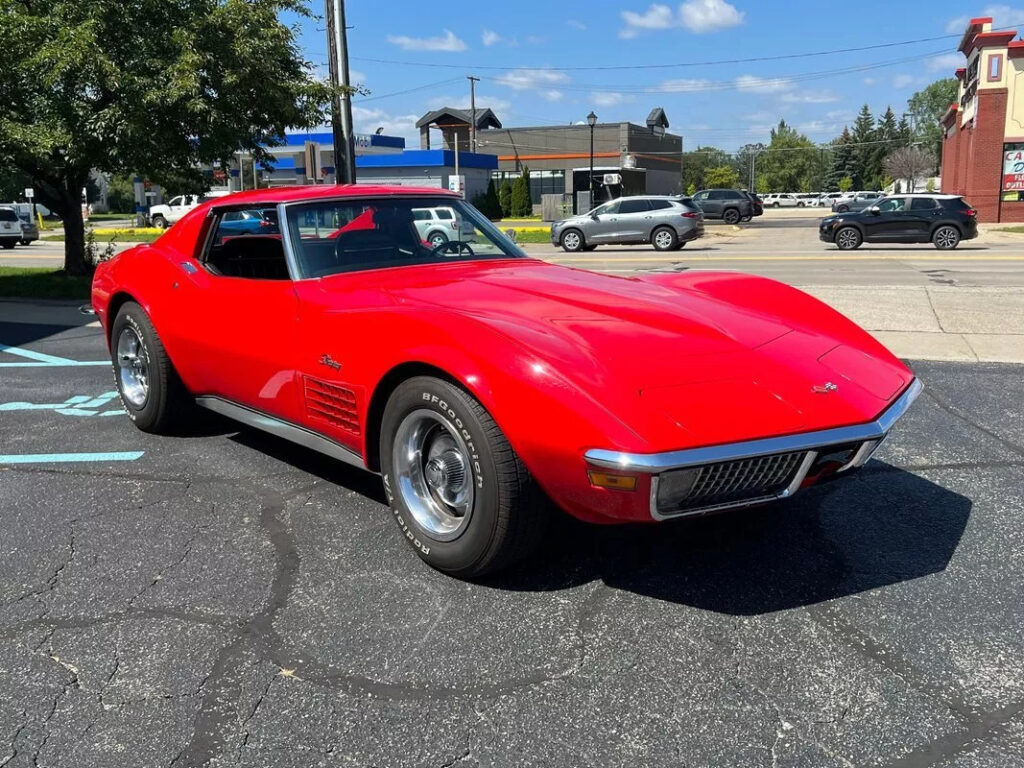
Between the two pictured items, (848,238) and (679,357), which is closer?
(679,357)

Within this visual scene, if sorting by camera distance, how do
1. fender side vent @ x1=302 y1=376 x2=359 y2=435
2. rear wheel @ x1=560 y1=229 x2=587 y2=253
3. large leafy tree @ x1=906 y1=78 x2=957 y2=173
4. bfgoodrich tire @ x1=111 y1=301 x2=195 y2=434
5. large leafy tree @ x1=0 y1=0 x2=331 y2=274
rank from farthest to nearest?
1. large leafy tree @ x1=906 y1=78 x2=957 y2=173
2. rear wheel @ x1=560 y1=229 x2=587 y2=253
3. large leafy tree @ x1=0 y1=0 x2=331 y2=274
4. bfgoodrich tire @ x1=111 y1=301 x2=195 y2=434
5. fender side vent @ x1=302 y1=376 x2=359 y2=435

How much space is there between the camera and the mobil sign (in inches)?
1312

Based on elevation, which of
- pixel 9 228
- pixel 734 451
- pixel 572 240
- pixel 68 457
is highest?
pixel 9 228

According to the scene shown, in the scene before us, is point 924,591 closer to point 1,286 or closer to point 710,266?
point 1,286

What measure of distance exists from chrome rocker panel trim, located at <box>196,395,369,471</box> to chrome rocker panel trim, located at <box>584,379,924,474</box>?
4.38ft

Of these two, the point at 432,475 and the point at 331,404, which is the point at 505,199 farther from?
the point at 432,475

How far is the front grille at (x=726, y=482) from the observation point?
2.69 m

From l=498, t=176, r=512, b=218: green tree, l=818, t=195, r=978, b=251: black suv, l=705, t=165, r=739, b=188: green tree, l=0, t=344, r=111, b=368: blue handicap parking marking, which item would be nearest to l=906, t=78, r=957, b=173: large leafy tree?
l=705, t=165, r=739, b=188: green tree

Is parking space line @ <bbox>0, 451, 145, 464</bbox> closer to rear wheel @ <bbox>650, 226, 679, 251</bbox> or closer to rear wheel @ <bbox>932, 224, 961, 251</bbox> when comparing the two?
rear wheel @ <bbox>650, 226, 679, 251</bbox>

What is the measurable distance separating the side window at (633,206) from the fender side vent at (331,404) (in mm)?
21944

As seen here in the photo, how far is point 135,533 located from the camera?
3.80 metres

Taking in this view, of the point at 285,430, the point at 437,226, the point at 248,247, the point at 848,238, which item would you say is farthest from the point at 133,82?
the point at 848,238

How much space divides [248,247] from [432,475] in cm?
185

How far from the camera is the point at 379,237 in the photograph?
14.2 ft
